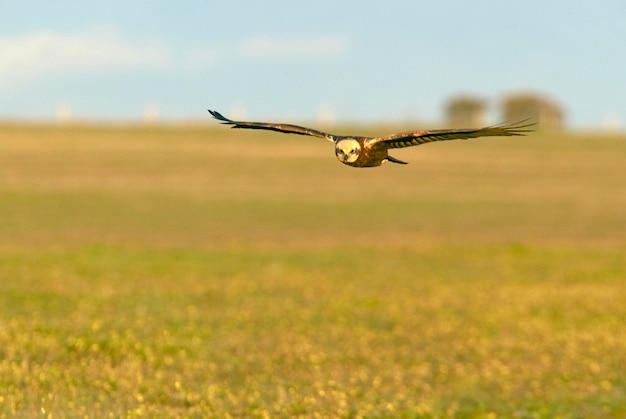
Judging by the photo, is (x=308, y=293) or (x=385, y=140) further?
(x=308, y=293)

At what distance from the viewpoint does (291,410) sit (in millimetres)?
13797

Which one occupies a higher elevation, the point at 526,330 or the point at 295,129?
the point at 295,129

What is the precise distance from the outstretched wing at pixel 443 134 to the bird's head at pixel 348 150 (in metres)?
0.12

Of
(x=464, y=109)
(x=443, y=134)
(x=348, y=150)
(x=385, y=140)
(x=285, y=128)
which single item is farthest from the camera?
(x=464, y=109)

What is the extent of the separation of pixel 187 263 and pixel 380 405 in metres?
19.9

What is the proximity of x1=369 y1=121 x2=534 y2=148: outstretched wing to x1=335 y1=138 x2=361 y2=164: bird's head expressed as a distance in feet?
0.40

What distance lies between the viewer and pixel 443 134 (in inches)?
281

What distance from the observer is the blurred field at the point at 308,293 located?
15.8 m

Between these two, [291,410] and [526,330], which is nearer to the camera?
[291,410]

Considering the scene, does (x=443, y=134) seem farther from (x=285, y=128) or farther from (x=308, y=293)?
(x=308, y=293)

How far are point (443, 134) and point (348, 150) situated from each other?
0.59 metres

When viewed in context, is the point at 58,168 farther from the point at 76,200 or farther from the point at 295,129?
the point at 295,129

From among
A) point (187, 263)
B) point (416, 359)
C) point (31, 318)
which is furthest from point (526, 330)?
point (187, 263)

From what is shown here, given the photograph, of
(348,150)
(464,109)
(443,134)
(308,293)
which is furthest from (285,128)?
(464,109)
